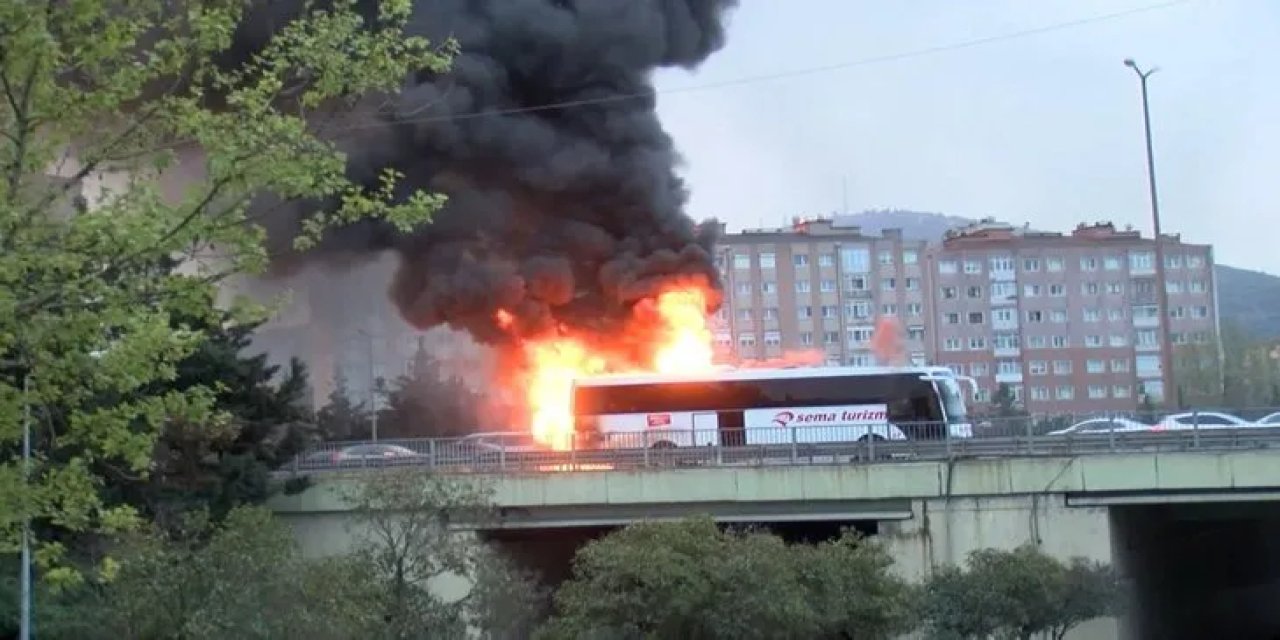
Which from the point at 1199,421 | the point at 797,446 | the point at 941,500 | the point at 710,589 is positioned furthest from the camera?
the point at 1199,421

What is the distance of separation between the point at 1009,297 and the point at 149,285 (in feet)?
295

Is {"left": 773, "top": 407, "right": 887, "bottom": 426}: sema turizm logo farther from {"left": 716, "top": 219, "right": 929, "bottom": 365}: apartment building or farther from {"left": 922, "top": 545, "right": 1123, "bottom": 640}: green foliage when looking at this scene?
{"left": 716, "top": 219, "right": 929, "bottom": 365}: apartment building

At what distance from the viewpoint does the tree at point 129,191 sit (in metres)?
7.75

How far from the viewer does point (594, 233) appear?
130 feet

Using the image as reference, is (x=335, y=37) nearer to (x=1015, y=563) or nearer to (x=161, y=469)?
(x=1015, y=563)

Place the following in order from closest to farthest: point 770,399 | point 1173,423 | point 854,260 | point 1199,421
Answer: point 1199,421
point 1173,423
point 770,399
point 854,260

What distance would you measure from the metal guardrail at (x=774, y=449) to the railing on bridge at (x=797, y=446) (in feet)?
0.06

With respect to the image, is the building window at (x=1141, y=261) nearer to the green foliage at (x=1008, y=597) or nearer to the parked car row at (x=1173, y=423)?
the parked car row at (x=1173, y=423)

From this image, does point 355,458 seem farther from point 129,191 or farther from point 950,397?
point 129,191

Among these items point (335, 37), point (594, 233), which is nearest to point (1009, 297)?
point (594, 233)

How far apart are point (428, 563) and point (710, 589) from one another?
3.99 meters

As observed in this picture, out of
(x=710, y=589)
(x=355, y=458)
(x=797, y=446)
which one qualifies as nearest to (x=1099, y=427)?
(x=797, y=446)

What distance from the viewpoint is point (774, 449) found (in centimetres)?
2777

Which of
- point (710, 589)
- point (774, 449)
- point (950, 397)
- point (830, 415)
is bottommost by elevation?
point (710, 589)
